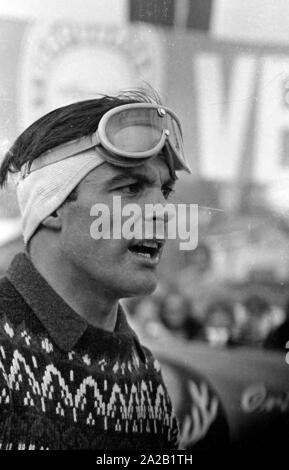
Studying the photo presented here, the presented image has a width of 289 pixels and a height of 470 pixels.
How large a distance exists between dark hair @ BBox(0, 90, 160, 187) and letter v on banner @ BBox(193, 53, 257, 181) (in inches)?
11.6

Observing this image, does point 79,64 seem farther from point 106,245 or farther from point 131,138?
point 106,245

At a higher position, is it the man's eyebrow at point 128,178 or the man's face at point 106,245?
the man's eyebrow at point 128,178

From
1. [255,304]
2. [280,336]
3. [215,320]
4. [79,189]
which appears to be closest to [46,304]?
[79,189]

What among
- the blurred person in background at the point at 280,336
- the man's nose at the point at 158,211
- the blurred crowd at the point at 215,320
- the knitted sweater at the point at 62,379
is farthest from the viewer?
the blurred person in background at the point at 280,336

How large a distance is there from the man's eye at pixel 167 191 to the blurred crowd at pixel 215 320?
27 cm

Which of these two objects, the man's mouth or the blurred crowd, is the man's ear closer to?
the man's mouth

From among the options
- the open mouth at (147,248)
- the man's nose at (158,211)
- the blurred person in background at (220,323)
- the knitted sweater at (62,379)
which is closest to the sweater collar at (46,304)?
the knitted sweater at (62,379)

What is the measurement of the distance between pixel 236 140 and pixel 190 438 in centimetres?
94

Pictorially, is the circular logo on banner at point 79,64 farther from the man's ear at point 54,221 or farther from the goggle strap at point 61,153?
the man's ear at point 54,221

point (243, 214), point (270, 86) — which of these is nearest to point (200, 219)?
point (243, 214)

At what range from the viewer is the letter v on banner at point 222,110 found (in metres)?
2.29

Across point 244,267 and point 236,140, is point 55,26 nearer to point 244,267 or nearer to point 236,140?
point 236,140

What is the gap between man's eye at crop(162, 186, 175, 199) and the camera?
2.13 metres

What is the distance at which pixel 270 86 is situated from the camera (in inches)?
93.2
